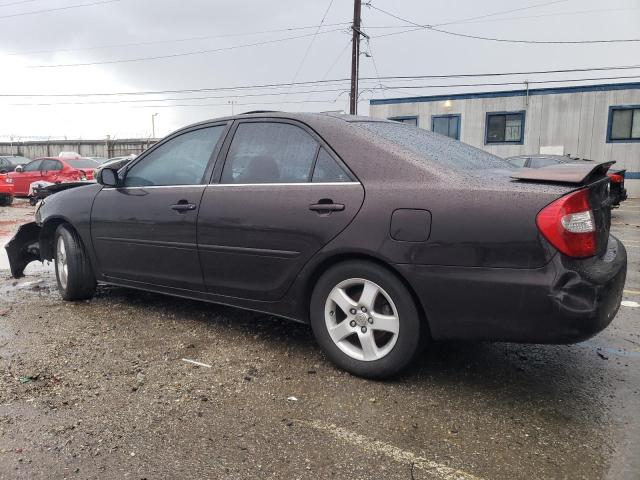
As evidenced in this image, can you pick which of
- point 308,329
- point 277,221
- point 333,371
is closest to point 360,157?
point 277,221

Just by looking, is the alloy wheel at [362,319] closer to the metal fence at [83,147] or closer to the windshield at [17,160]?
the windshield at [17,160]

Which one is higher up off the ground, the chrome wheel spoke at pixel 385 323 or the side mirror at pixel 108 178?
the side mirror at pixel 108 178

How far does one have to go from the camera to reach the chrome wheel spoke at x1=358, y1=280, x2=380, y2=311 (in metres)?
2.99

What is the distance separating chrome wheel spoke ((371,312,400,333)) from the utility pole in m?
18.8

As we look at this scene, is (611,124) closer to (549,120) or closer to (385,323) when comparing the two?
(549,120)

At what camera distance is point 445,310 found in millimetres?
2781

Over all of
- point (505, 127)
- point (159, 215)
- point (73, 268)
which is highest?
point (505, 127)

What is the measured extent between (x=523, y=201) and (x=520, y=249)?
0.24 metres

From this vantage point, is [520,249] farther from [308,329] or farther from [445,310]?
[308,329]

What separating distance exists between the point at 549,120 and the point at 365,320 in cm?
2180

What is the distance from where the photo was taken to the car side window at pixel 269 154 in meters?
3.38

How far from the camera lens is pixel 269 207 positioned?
11.0ft

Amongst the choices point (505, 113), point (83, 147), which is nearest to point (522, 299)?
point (505, 113)

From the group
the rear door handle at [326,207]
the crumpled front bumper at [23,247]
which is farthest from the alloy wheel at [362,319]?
the crumpled front bumper at [23,247]
